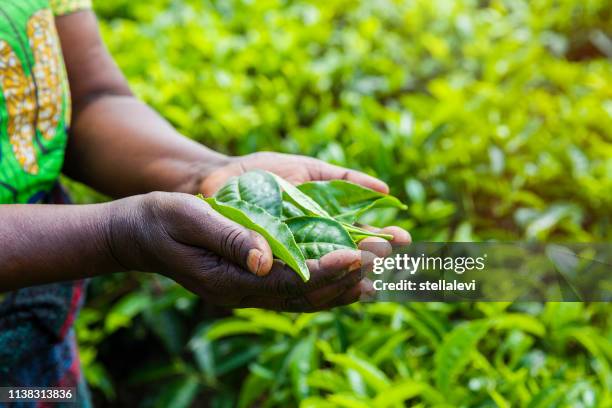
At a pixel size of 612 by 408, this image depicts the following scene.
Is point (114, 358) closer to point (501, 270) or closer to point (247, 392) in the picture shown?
point (247, 392)

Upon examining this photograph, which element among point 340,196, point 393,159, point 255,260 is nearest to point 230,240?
point 255,260

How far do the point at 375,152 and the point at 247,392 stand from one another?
803 mm

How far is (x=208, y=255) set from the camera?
0.93 m

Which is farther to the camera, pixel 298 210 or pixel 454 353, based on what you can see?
pixel 454 353

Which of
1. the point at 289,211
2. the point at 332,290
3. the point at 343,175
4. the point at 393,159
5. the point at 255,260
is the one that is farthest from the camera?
the point at 393,159

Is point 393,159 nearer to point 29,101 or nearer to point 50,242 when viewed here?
point 29,101

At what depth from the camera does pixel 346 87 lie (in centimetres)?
254

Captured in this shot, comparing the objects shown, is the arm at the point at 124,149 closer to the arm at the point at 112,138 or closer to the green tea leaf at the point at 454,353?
the arm at the point at 112,138

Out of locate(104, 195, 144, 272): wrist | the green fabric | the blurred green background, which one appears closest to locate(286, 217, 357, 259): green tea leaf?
locate(104, 195, 144, 272): wrist

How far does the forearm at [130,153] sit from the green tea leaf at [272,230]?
305 millimetres

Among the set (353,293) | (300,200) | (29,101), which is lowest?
(353,293)

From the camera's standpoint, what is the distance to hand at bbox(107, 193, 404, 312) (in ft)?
2.93

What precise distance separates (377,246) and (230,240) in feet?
0.83

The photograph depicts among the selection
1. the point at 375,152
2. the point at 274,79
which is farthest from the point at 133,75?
the point at 375,152
